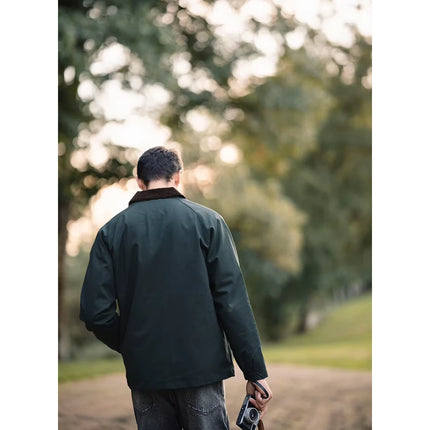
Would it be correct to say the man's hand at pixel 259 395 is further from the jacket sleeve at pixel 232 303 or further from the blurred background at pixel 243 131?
the blurred background at pixel 243 131

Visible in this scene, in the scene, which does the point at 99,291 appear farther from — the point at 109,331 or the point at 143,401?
the point at 143,401

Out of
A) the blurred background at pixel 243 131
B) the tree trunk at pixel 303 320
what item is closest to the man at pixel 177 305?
the blurred background at pixel 243 131

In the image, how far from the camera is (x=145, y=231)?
230 cm

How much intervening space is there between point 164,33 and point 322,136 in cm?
1174

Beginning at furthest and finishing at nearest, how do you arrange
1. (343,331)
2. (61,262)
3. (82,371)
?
(343,331) < (61,262) < (82,371)

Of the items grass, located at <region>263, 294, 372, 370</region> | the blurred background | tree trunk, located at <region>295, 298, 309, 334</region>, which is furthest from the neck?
tree trunk, located at <region>295, 298, 309, 334</region>

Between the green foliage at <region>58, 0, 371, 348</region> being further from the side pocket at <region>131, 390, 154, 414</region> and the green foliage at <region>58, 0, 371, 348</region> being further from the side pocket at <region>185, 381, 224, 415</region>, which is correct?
the side pocket at <region>185, 381, 224, 415</region>

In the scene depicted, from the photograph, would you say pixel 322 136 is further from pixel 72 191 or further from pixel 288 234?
pixel 72 191

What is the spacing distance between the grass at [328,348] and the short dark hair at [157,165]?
510 centimetres

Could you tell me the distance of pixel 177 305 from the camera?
2264mm

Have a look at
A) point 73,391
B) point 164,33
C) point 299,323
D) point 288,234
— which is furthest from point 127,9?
point 299,323

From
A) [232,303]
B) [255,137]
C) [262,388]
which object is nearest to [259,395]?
[262,388]

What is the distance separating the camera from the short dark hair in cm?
93

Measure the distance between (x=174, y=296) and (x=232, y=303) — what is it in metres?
0.22
